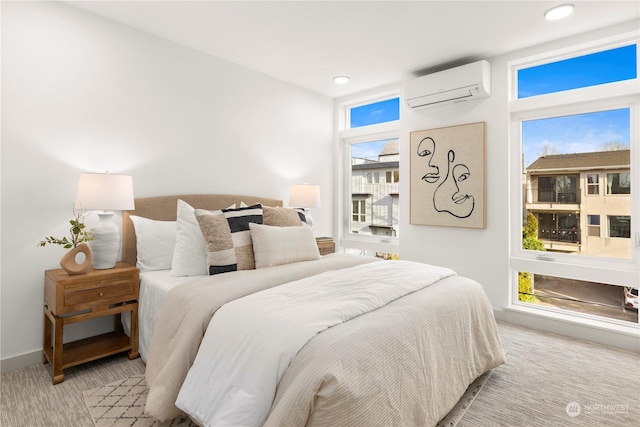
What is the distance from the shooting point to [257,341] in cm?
137

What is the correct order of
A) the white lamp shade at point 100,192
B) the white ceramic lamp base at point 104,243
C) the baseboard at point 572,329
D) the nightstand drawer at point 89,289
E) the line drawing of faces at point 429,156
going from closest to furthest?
the nightstand drawer at point 89,289 → the white lamp shade at point 100,192 → the white ceramic lamp base at point 104,243 → the baseboard at point 572,329 → the line drawing of faces at point 429,156

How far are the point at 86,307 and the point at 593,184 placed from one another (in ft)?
13.3

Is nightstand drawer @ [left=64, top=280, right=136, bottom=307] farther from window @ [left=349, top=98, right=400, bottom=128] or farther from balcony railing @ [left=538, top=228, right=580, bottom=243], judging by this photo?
balcony railing @ [left=538, top=228, right=580, bottom=243]

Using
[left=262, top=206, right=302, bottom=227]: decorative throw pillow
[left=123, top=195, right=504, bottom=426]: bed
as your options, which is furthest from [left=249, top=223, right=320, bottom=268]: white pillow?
[left=262, top=206, right=302, bottom=227]: decorative throw pillow

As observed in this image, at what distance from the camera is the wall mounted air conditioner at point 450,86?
329 centimetres

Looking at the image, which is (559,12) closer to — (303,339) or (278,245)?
(278,245)

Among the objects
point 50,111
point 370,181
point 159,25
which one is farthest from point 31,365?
point 370,181

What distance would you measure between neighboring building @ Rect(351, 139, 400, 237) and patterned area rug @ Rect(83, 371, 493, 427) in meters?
2.43

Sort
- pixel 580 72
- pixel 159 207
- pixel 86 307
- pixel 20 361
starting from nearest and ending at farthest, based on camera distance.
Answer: pixel 86 307 → pixel 20 361 → pixel 159 207 → pixel 580 72

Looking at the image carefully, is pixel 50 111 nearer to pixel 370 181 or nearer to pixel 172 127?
pixel 172 127

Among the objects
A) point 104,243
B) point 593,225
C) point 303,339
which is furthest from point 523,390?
point 104,243

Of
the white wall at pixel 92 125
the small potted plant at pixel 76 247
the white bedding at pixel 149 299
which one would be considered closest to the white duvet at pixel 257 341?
the white bedding at pixel 149 299

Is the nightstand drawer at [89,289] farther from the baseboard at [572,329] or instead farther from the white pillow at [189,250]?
the baseboard at [572,329]

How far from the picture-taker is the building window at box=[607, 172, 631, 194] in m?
Answer: 2.85
